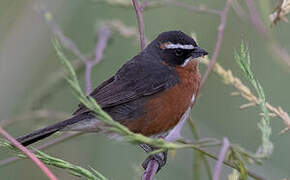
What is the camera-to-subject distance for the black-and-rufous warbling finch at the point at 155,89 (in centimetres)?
415

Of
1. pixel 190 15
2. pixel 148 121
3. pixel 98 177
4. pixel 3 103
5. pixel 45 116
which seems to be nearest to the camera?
pixel 98 177

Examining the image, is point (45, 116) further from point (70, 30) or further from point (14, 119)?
point (70, 30)

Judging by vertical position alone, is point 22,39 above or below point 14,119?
above

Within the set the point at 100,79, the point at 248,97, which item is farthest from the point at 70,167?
the point at 100,79

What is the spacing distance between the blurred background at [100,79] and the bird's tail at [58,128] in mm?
286

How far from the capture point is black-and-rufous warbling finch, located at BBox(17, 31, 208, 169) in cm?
415

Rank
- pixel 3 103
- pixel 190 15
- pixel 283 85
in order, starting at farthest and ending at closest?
1. pixel 190 15
2. pixel 283 85
3. pixel 3 103

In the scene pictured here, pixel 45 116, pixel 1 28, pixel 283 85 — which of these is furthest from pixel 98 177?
pixel 283 85

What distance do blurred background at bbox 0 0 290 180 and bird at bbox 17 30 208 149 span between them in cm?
31

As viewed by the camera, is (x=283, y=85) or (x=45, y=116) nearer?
(x=45, y=116)

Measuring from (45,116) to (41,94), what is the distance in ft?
0.61

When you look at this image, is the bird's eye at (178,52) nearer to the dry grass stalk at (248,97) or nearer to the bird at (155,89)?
the bird at (155,89)

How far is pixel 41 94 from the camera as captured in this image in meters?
3.99

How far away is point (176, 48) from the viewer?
4340 mm
